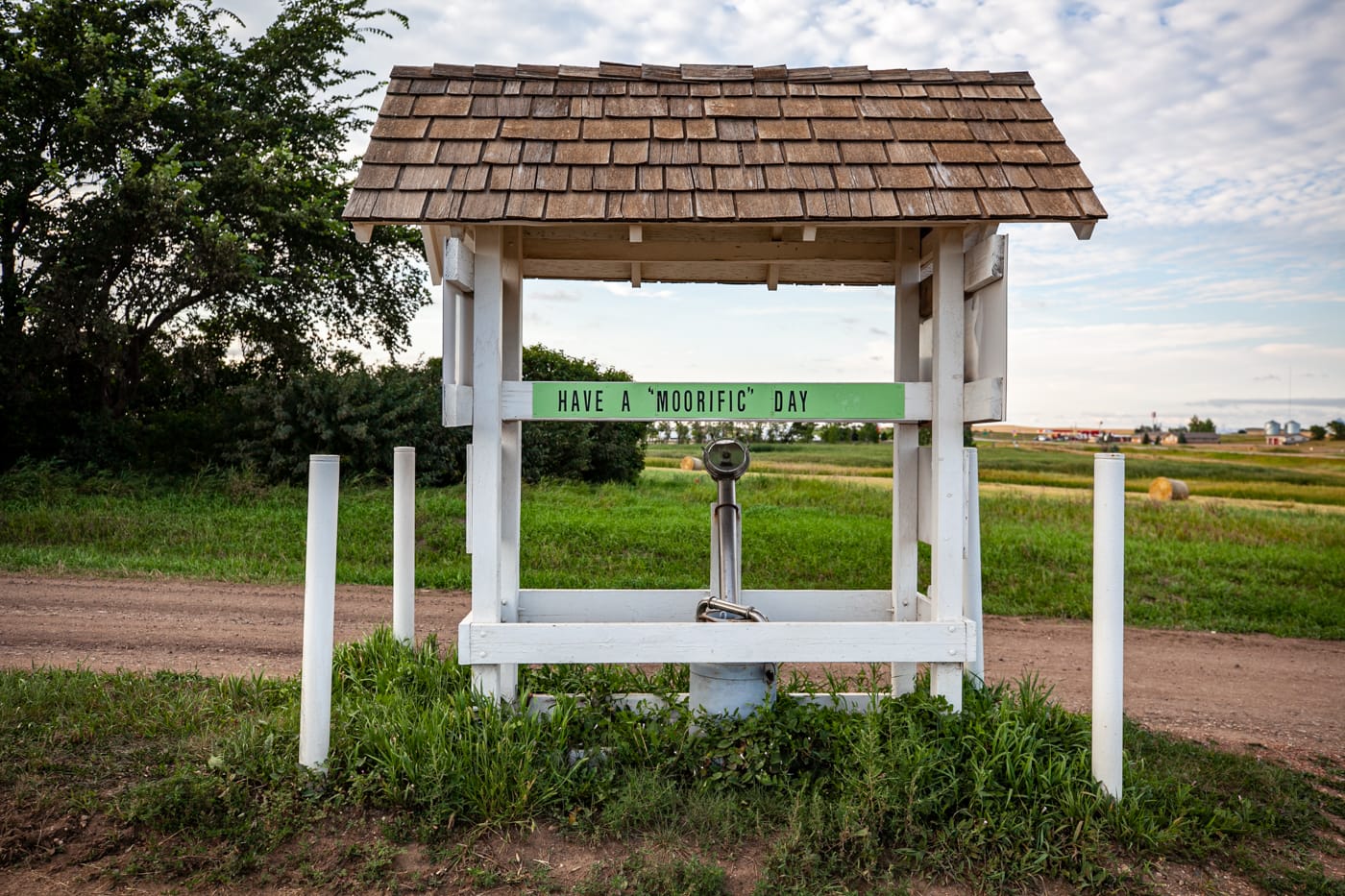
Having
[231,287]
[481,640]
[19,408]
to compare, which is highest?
[231,287]

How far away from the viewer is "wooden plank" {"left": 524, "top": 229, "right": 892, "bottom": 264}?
541 centimetres

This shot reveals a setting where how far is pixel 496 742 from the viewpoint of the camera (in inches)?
157

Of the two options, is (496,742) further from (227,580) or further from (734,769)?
(227,580)

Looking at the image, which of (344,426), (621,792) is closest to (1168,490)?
(344,426)

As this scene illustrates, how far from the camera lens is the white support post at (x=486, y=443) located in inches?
169

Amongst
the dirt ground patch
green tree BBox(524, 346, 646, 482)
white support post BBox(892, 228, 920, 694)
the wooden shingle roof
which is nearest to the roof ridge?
the wooden shingle roof

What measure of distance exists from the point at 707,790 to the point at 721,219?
259cm

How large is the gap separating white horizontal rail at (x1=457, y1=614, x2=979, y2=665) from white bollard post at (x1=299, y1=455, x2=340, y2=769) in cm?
63

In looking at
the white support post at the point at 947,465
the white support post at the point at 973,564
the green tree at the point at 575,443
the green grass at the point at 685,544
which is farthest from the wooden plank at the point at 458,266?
the green tree at the point at 575,443

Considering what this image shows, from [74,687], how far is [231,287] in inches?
457

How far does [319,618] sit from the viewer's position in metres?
4.17

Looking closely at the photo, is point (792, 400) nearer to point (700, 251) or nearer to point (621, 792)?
point (700, 251)

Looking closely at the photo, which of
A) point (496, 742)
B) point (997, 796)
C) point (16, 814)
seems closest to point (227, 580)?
point (16, 814)

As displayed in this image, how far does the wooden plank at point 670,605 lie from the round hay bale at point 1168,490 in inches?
536
